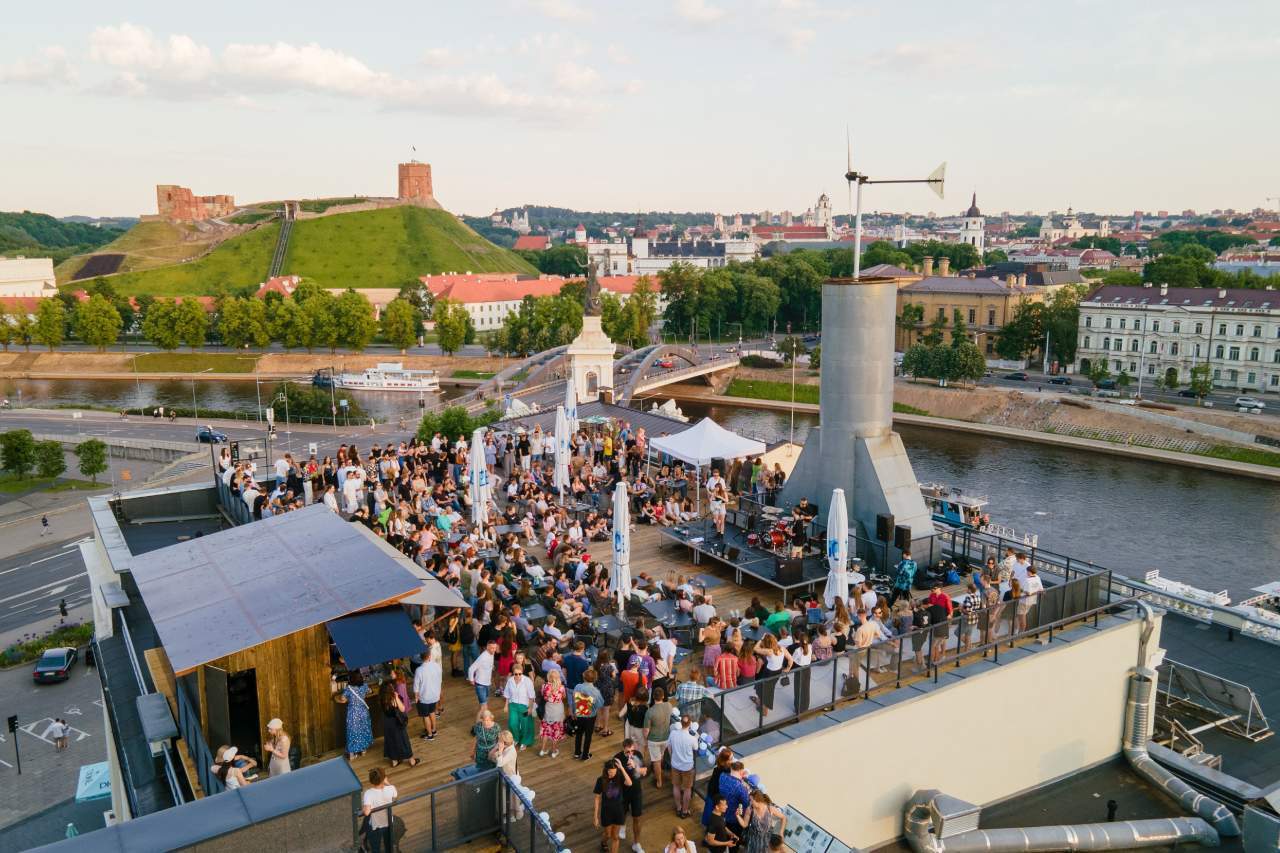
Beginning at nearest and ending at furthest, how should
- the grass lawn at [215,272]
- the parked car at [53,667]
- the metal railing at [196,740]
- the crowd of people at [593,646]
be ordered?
the crowd of people at [593,646] < the metal railing at [196,740] < the parked car at [53,667] < the grass lawn at [215,272]

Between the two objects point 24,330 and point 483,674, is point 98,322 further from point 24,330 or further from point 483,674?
point 483,674

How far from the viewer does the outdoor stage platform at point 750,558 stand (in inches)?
539

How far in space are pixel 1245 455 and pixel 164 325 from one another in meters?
92.6

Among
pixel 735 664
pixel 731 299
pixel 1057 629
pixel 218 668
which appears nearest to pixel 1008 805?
pixel 1057 629

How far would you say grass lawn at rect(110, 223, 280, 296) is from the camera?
130m

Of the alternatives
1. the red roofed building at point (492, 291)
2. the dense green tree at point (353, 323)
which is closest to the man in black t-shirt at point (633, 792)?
the dense green tree at point (353, 323)

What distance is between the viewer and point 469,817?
294 inches

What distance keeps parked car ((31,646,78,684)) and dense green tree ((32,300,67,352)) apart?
78.6 meters

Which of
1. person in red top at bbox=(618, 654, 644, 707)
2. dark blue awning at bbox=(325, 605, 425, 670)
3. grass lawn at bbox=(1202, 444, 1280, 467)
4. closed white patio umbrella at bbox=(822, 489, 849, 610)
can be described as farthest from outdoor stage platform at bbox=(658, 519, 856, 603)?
grass lawn at bbox=(1202, 444, 1280, 467)

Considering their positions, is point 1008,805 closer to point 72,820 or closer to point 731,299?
point 72,820

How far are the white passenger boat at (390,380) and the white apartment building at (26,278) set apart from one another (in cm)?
Answer: 6824

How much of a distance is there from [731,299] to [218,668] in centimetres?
9359

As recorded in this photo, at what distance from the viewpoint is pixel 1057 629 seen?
12.8 metres

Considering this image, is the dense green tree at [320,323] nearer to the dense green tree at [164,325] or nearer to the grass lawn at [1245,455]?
the dense green tree at [164,325]
